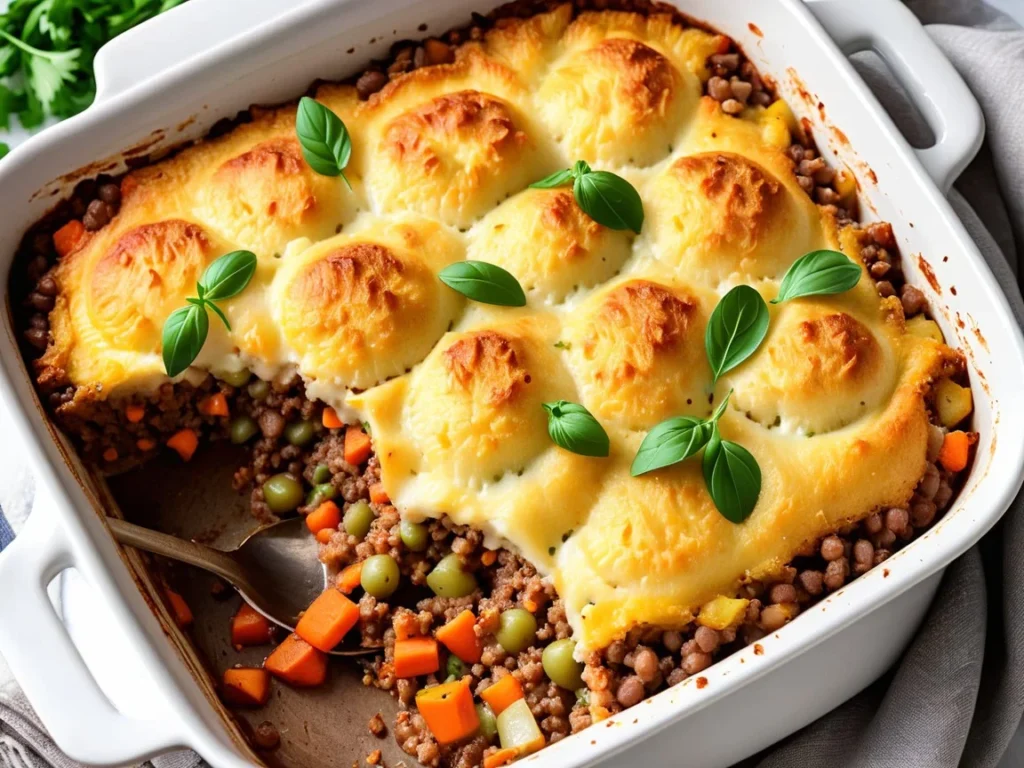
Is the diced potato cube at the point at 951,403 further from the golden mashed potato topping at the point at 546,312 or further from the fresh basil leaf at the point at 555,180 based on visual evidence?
the fresh basil leaf at the point at 555,180

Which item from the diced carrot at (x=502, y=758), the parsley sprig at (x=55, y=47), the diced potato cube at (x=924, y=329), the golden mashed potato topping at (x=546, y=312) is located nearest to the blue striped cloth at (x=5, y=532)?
the golden mashed potato topping at (x=546, y=312)

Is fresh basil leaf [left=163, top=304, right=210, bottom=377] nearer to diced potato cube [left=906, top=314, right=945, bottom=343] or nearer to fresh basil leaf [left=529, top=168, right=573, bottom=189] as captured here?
fresh basil leaf [left=529, top=168, right=573, bottom=189]

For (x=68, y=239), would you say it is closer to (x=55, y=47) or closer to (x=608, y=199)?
(x=55, y=47)

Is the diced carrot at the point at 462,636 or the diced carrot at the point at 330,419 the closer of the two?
the diced carrot at the point at 462,636

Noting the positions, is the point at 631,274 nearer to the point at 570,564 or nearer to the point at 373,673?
the point at 570,564

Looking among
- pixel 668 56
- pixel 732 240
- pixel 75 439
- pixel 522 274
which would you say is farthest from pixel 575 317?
pixel 75 439

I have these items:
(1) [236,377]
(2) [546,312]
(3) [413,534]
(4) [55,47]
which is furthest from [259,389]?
(4) [55,47]
